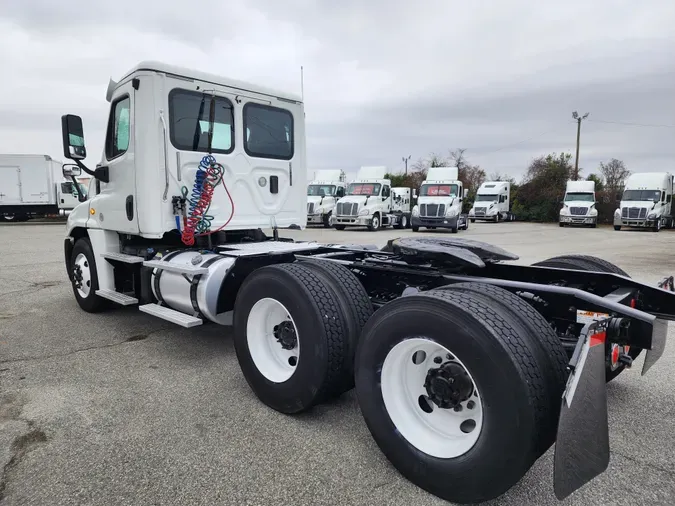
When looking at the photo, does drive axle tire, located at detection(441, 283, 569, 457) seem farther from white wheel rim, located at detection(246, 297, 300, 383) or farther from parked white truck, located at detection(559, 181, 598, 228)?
parked white truck, located at detection(559, 181, 598, 228)

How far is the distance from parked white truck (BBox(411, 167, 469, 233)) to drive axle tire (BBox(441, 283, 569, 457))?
71.3ft

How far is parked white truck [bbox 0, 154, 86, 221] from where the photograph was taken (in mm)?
26908

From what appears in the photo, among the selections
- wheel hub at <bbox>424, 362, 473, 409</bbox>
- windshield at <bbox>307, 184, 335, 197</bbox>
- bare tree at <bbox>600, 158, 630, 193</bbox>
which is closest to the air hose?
wheel hub at <bbox>424, 362, 473, 409</bbox>

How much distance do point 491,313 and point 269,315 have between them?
181cm

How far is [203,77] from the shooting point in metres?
4.94

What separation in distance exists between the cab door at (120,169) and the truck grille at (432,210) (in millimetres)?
19755

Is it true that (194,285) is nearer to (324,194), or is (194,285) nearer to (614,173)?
(324,194)

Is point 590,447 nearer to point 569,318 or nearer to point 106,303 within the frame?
point 569,318

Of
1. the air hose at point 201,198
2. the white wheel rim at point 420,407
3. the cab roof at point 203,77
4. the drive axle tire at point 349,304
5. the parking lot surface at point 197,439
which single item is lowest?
the parking lot surface at point 197,439

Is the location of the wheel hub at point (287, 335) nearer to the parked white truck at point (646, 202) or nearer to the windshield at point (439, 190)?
the windshield at point (439, 190)

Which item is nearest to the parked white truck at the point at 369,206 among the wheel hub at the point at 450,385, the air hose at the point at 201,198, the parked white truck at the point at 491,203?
the parked white truck at the point at 491,203

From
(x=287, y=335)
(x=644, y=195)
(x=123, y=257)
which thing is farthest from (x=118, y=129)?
(x=644, y=195)

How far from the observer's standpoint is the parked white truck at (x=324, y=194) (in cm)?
2663

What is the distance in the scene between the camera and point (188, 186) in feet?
16.1
